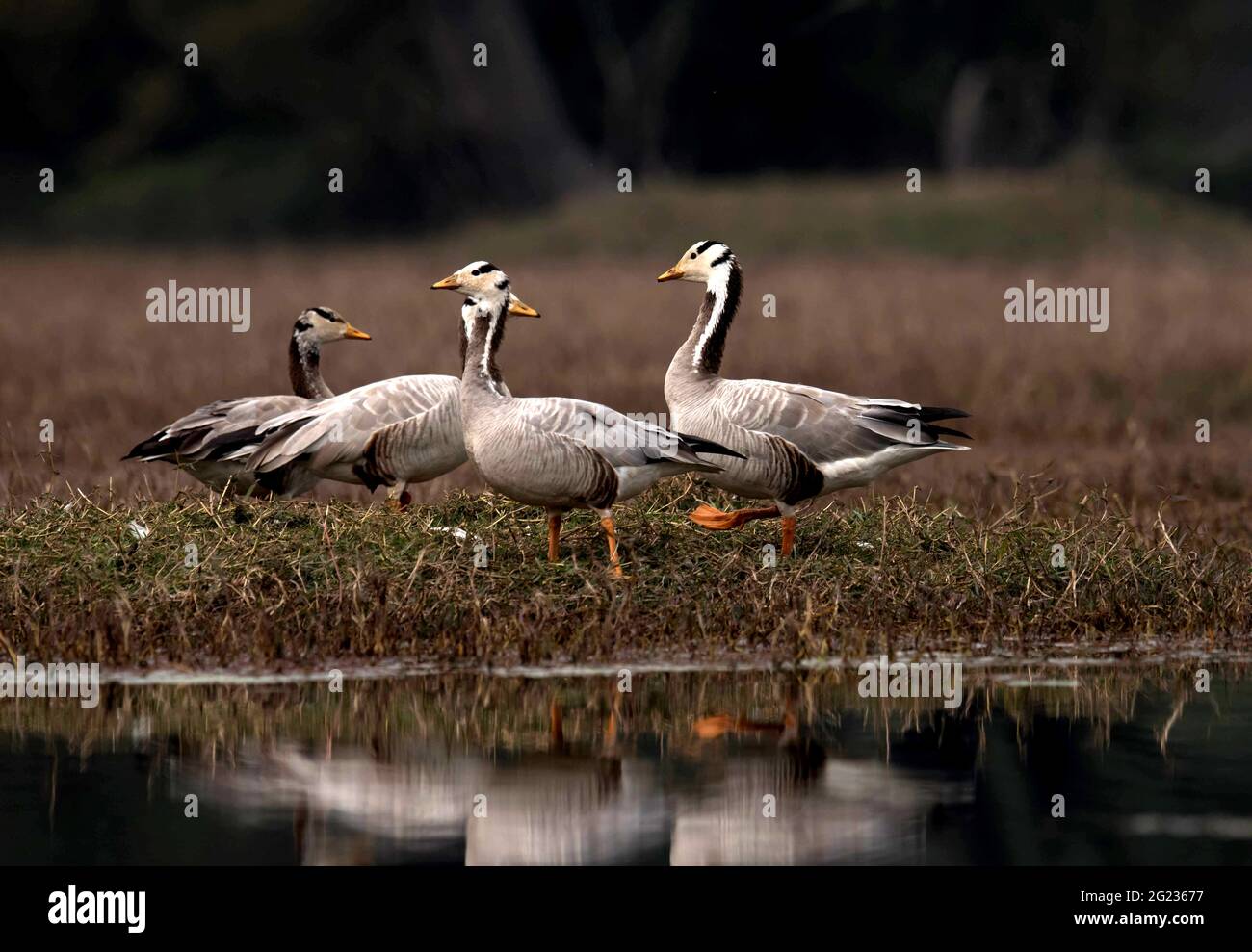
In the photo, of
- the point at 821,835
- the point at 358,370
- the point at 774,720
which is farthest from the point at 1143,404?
the point at 821,835

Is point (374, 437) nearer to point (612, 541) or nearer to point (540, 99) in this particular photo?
point (612, 541)

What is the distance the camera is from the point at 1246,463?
16875mm

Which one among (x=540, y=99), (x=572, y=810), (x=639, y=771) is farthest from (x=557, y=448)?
(x=540, y=99)

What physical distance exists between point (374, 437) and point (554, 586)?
7.21ft

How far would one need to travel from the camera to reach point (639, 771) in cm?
780

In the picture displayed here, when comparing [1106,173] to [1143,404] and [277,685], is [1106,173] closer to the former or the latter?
[1143,404]

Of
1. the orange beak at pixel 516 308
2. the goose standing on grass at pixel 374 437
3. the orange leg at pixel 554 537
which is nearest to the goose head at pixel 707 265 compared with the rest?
the orange beak at pixel 516 308

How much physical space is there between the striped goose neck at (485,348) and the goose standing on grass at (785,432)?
123cm

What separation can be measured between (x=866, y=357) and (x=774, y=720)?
46.0 ft

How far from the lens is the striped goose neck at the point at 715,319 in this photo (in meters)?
11.9

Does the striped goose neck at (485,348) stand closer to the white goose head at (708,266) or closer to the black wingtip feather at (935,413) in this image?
the white goose head at (708,266)

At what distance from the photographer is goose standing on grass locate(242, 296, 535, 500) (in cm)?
1206

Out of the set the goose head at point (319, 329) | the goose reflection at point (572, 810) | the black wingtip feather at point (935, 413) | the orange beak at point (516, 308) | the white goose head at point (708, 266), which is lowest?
the goose reflection at point (572, 810)

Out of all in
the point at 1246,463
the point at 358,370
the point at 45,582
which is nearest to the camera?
the point at 45,582
